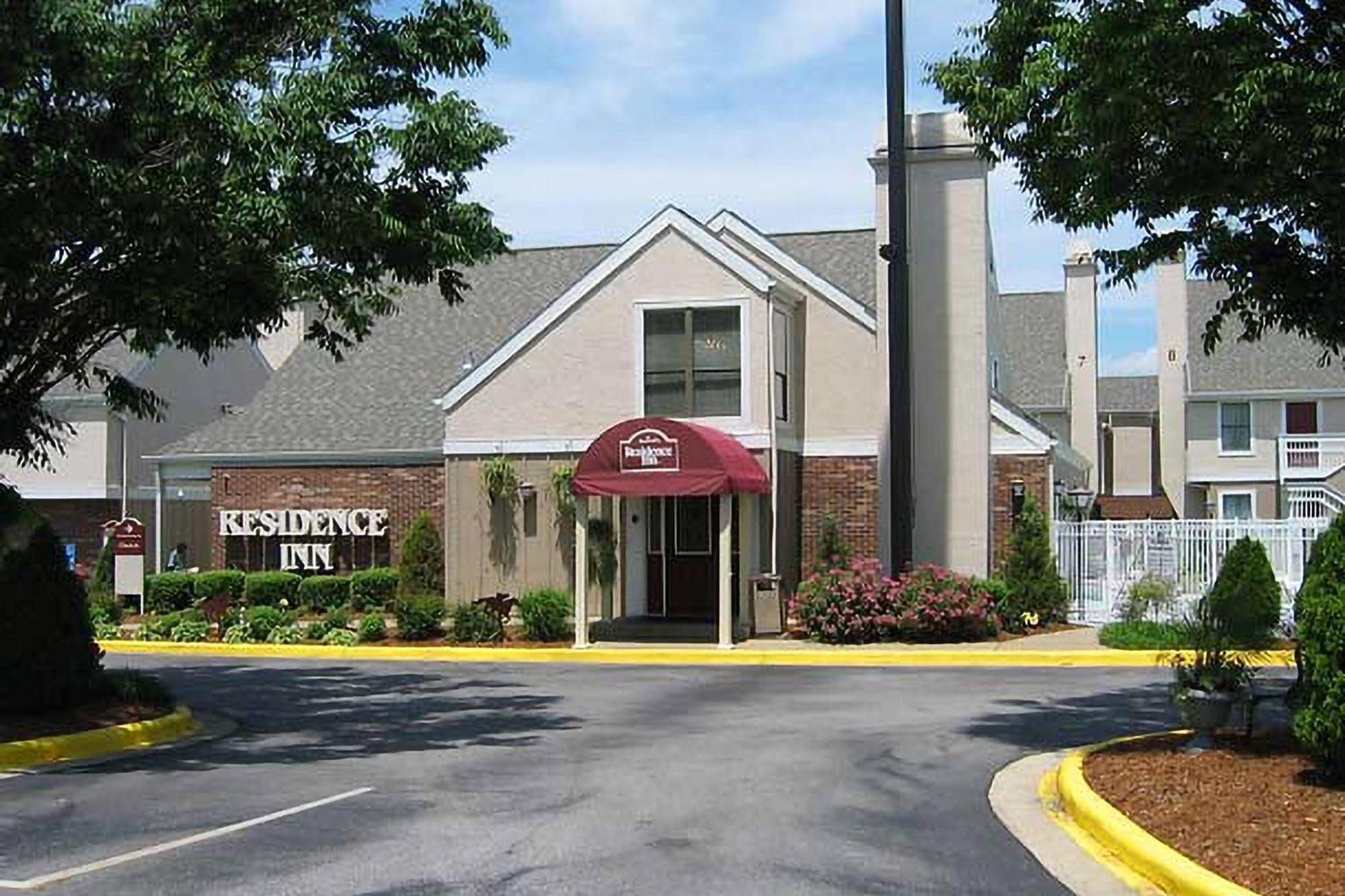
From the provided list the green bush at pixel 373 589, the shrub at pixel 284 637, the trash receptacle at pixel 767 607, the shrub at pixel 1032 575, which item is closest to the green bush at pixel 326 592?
the green bush at pixel 373 589

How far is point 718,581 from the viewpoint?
25.2 m

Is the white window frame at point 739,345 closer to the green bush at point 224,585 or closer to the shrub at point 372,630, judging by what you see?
the shrub at point 372,630

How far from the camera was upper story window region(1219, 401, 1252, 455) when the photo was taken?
50344 millimetres

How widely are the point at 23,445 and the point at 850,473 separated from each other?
1527cm

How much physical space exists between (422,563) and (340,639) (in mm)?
3452

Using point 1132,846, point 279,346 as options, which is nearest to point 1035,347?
point 279,346

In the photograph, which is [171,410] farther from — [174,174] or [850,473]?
[174,174]

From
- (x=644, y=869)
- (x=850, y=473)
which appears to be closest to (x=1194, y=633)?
(x=644, y=869)

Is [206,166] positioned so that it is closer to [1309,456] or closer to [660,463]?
[660,463]

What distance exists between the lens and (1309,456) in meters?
47.0

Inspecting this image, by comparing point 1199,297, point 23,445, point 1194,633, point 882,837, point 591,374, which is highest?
point 1199,297

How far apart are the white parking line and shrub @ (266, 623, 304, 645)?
14909 millimetres

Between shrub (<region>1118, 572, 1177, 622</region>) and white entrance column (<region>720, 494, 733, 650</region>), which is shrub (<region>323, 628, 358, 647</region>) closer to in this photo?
white entrance column (<region>720, 494, 733, 650</region>)

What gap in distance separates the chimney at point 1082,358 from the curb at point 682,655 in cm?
2864
